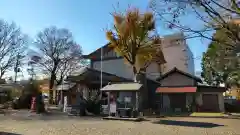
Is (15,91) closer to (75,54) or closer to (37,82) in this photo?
(37,82)

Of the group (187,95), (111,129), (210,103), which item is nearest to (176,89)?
(187,95)

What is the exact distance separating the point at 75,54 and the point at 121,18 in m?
21.6

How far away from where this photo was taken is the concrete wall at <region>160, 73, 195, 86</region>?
33.7m

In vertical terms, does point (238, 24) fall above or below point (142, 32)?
below

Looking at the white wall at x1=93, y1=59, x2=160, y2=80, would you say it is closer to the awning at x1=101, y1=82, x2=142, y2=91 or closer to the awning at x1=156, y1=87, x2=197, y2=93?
the awning at x1=156, y1=87, x2=197, y2=93

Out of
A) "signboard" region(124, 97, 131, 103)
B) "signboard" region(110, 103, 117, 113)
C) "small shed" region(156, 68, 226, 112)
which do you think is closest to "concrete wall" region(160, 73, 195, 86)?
"small shed" region(156, 68, 226, 112)

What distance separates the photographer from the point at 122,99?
22.0 m

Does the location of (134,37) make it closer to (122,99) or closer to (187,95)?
(122,99)

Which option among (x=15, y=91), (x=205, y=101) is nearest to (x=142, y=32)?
(x=205, y=101)

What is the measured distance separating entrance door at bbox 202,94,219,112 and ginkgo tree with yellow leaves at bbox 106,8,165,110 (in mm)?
10377

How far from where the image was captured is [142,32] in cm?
2636

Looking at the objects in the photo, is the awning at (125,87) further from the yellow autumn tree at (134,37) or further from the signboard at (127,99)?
the yellow autumn tree at (134,37)

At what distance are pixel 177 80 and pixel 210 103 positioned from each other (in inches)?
199

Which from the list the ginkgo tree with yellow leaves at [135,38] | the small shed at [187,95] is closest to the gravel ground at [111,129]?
the ginkgo tree with yellow leaves at [135,38]
